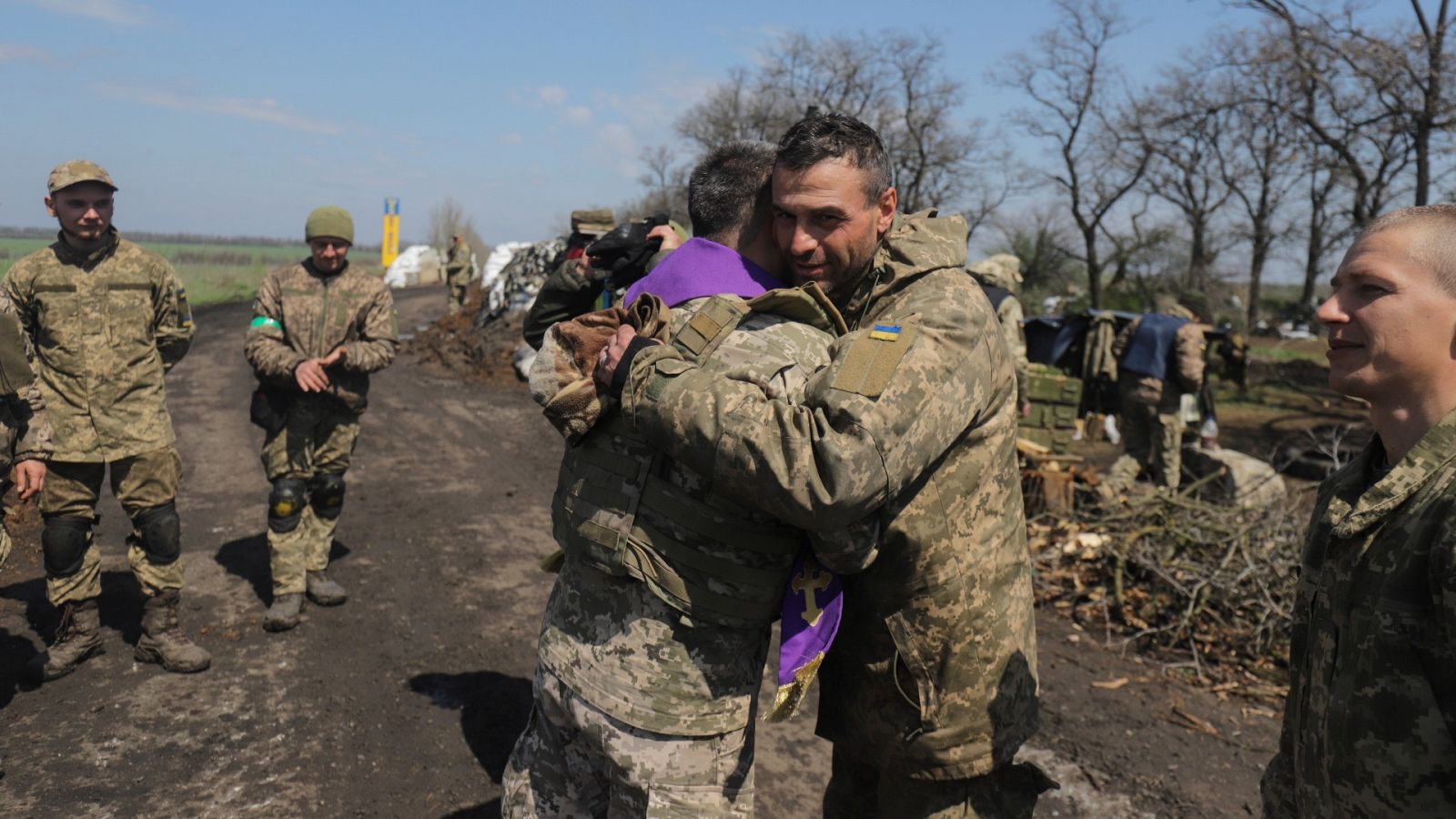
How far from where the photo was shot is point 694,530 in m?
2.19

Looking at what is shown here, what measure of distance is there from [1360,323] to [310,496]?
5.39 meters

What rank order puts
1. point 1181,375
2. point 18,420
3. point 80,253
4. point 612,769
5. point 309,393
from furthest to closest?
point 1181,375 < point 309,393 < point 80,253 < point 18,420 < point 612,769

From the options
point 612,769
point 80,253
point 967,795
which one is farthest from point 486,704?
point 80,253

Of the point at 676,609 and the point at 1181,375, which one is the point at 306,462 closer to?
the point at 676,609

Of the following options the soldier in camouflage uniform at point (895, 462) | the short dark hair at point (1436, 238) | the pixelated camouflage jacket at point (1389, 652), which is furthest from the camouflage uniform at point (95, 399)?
the short dark hair at point (1436, 238)

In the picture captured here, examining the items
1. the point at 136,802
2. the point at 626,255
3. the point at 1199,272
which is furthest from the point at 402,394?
the point at 1199,272

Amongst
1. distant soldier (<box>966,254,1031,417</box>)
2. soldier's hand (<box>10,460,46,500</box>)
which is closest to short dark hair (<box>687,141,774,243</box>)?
soldier's hand (<box>10,460,46,500</box>)

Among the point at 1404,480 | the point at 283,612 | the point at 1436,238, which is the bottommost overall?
the point at 283,612

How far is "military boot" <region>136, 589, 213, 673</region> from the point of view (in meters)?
4.74

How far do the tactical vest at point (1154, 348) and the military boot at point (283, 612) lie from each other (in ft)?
24.3

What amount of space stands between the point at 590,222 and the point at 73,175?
2.36 metres

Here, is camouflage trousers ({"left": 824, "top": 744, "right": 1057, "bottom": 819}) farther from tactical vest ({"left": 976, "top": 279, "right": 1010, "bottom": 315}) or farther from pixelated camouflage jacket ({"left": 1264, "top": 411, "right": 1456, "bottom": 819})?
tactical vest ({"left": 976, "top": 279, "right": 1010, "bottom": 315})

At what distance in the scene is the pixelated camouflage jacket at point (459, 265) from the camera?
2120cm

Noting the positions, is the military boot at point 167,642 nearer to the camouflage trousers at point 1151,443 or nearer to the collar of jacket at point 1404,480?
the collar of jacket at point 1404,480
